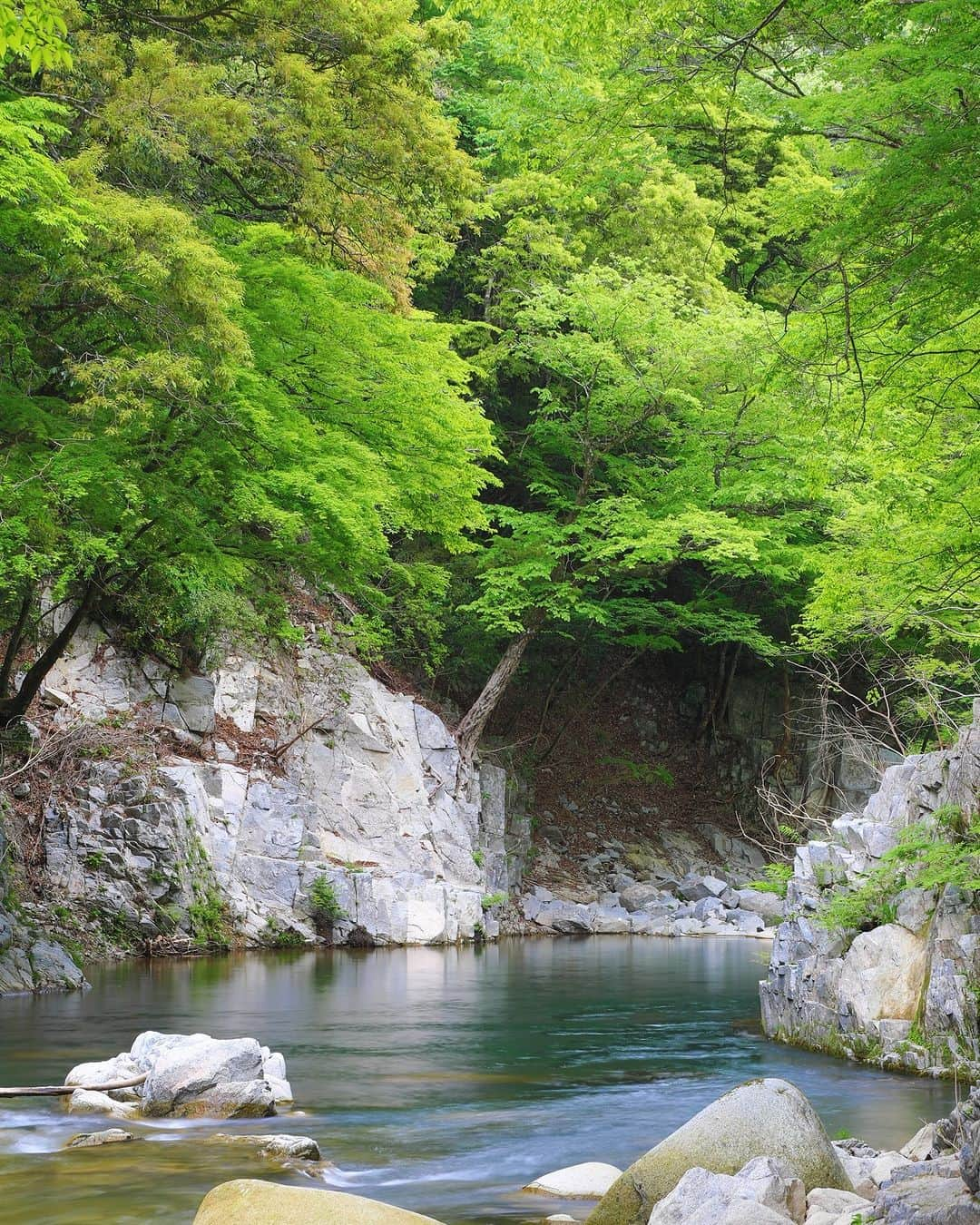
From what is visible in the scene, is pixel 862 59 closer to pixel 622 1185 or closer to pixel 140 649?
pixel 622 1185

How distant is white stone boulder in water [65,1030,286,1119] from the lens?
799 cm

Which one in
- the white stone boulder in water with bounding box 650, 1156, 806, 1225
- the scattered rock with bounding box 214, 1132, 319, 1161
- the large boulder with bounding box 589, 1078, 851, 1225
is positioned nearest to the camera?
the white stone boulder in water with bounding box 650, 1156, 806, 1225

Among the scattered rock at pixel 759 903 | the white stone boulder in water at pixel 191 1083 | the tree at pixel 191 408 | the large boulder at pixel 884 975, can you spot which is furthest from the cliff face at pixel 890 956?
the scattered rock at pixel 759 903

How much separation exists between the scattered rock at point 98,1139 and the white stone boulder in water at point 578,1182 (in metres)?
2.47

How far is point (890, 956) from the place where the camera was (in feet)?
34.2

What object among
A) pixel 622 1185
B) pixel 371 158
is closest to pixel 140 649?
pixel 371 158

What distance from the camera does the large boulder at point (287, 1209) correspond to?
4770 mm

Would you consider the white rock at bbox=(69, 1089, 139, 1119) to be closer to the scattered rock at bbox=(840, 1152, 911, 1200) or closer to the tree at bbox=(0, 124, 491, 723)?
the tree at bbox=(0, 124, 491, 723)

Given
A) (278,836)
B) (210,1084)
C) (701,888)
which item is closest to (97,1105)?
(210,1084)

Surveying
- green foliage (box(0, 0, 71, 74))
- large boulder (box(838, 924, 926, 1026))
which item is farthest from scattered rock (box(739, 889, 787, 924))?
green foliage (box(0, 0, 71, 74))

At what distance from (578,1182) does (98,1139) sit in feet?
9.36

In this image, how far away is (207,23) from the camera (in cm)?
1096

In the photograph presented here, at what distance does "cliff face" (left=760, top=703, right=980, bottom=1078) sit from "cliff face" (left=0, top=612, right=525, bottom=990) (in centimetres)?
823

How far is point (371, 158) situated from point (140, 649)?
10659 millimetres
